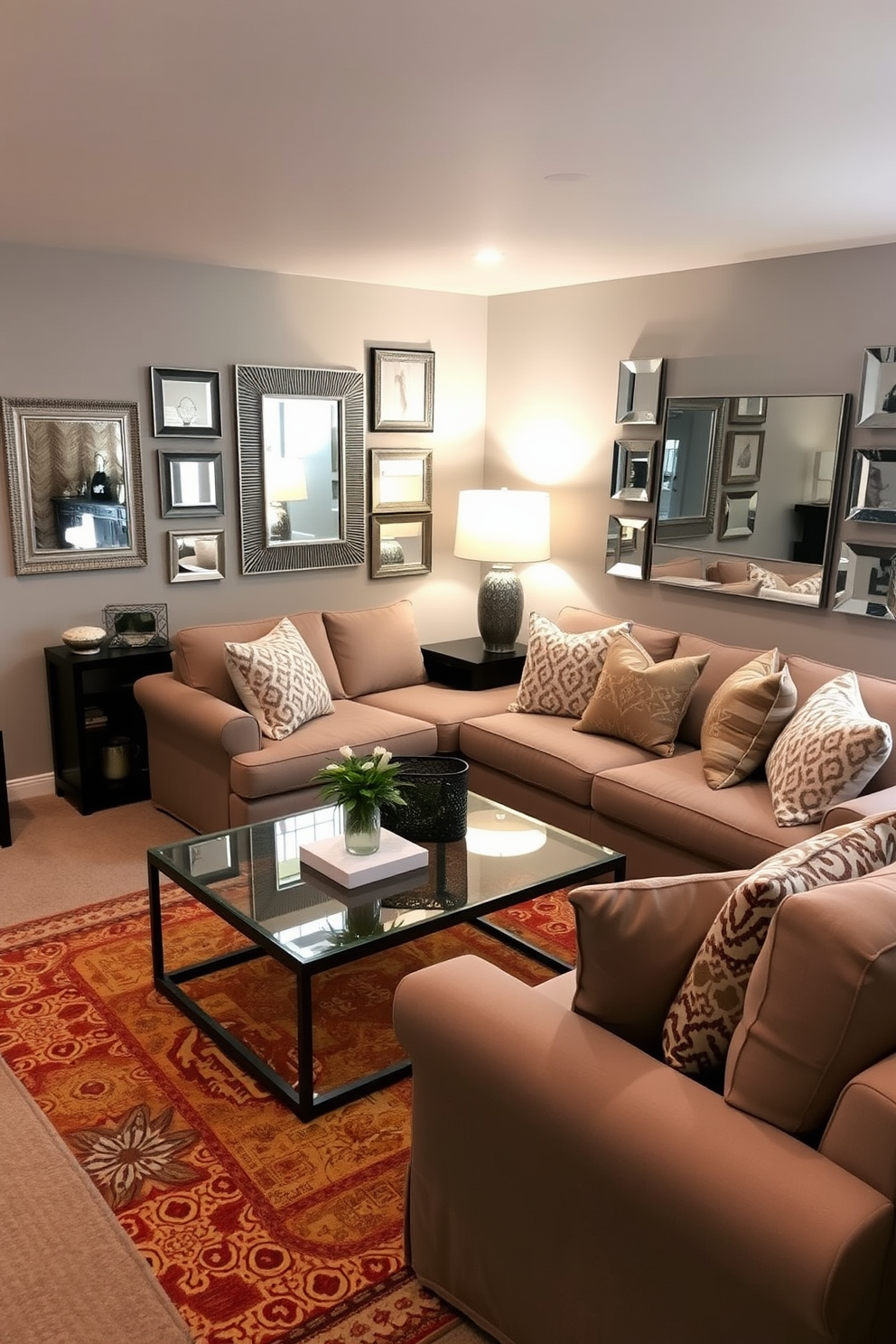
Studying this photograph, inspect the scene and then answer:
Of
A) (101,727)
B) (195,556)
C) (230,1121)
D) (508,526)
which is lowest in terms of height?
(230,1121)

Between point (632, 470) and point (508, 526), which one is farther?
point (508, 526)

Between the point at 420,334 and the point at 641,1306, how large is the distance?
4.79 metres

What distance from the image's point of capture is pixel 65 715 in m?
4.57

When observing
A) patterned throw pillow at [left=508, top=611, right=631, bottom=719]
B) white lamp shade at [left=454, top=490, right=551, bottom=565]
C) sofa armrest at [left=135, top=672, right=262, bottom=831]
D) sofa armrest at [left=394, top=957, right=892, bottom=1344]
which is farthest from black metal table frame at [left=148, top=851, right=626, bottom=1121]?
white lamp shade at [left=454, top=490, right=551, bottom=565]

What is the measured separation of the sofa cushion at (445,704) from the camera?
4496 millimetres

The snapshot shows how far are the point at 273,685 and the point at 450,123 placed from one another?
2297 mm

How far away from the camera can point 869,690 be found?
3.62 m

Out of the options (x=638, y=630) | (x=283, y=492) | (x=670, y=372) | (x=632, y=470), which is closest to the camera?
(x=638, y=630)

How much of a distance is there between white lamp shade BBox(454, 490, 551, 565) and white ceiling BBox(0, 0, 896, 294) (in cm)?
131

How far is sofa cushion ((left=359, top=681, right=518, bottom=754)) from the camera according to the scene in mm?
4496

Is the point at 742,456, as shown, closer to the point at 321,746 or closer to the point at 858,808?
the point at 858,808

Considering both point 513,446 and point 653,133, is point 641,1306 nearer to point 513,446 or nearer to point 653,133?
point 653,133

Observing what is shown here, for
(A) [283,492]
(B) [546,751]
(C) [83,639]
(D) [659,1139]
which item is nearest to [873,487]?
(B) [546,751]

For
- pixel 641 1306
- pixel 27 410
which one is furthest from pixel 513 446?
pixel 641 1306
